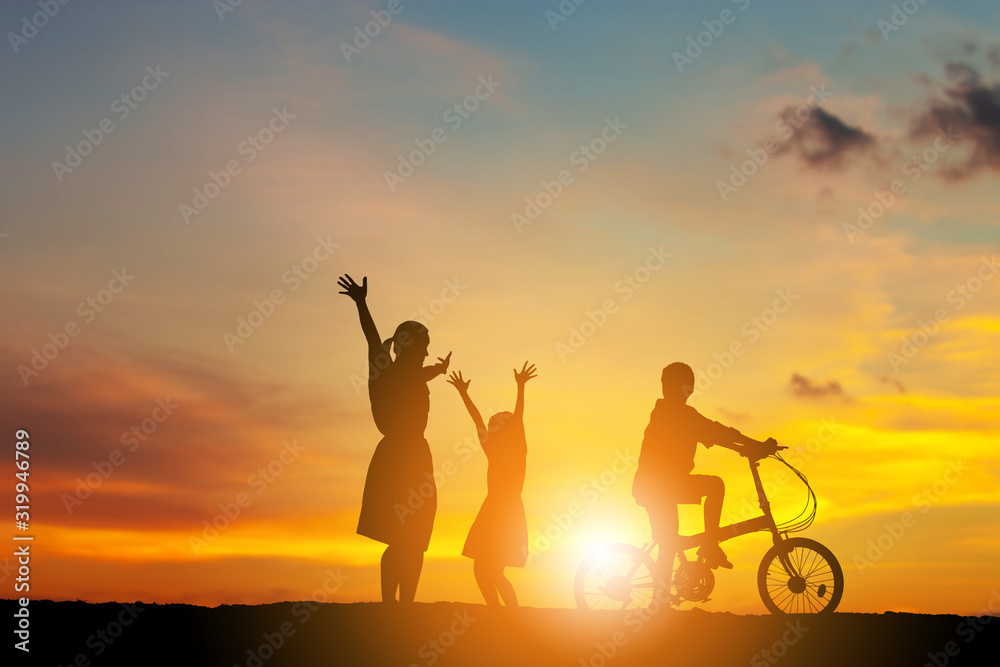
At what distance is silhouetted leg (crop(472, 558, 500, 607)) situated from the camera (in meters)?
12.8

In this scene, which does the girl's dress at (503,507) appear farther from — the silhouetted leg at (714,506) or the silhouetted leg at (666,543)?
the silhouetted leg at (714,506)

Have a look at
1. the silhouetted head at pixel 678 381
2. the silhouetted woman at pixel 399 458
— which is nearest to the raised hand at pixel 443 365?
the silhouetted woman at pixel 399 458

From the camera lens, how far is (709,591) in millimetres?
13023

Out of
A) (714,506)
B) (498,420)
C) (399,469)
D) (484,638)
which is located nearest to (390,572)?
(399,469)

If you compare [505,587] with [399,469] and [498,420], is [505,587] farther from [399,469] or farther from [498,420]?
[399,469]

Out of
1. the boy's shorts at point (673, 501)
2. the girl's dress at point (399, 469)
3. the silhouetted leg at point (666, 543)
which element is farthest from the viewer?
the silhouetted leg at point (666, 543)

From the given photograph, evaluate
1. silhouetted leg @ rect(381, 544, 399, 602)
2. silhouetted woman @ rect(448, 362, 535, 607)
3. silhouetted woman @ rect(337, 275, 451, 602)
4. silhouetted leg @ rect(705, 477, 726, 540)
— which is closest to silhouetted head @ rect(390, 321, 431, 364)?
silhouetted woman @ rect(337, 275, 451, 602)

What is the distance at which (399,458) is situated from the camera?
11438mm

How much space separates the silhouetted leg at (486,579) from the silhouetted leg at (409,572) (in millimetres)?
1429

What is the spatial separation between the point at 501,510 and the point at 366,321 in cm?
317

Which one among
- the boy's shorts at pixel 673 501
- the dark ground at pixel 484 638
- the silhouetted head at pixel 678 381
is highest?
the silhouetted head at pixel 678 381

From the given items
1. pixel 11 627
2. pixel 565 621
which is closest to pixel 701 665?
pixel 565 621

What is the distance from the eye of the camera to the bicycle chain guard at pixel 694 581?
42.7ft

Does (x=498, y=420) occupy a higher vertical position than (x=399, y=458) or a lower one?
higher
